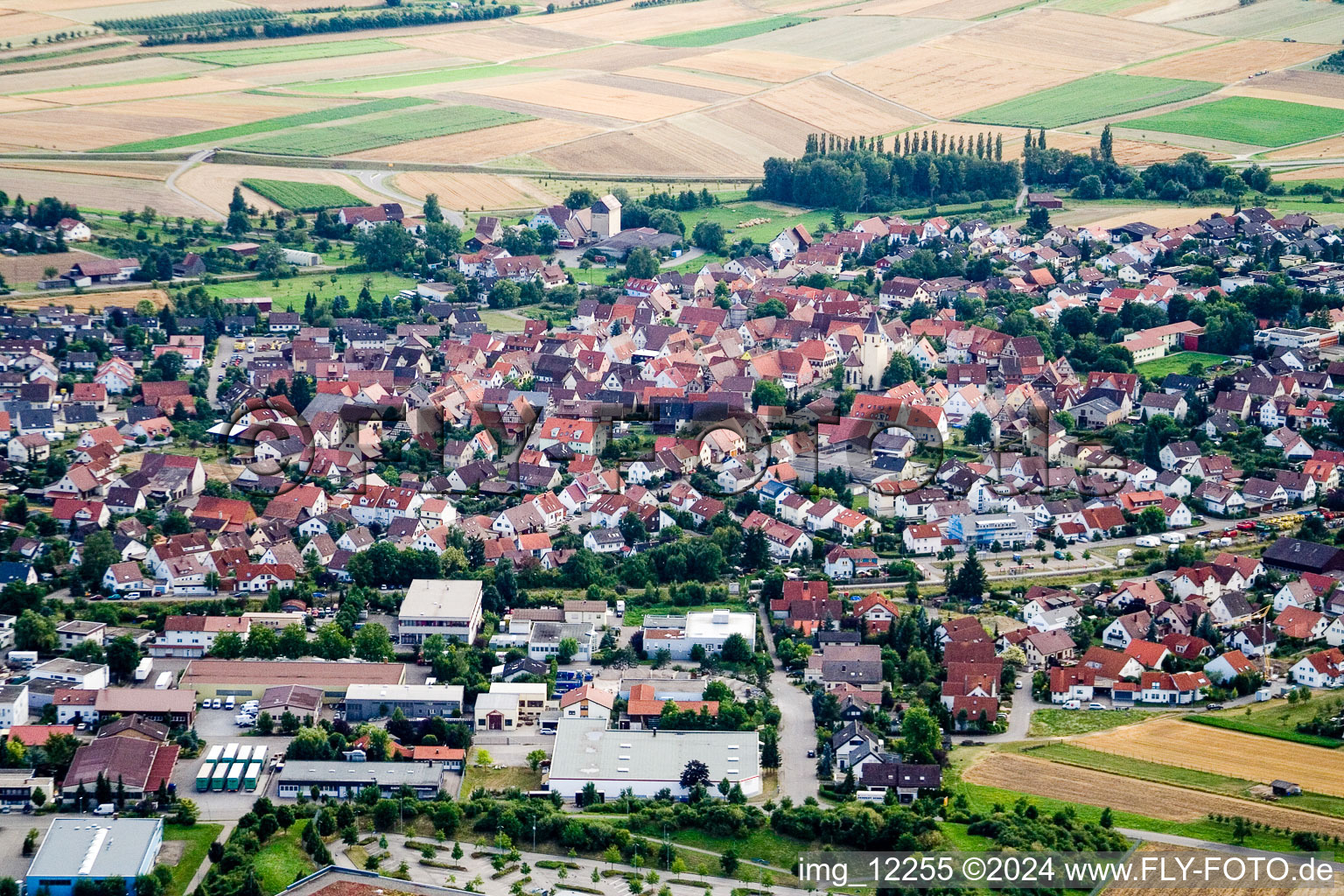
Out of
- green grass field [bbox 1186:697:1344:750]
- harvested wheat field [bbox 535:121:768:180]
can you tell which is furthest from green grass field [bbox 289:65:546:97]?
green grass field [bbox 1186:697:1344:750]

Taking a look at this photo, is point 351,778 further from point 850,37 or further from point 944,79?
point 850,37

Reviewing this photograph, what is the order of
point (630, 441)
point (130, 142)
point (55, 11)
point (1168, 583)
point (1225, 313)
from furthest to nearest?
point (55, 11), point (130, 142), point (1225, 313), point (630, 441), point (1168, 583)

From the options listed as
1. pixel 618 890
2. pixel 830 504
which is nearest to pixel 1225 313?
pixel 830 504

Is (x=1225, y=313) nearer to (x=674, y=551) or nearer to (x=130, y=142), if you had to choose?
(x=674, y=551)

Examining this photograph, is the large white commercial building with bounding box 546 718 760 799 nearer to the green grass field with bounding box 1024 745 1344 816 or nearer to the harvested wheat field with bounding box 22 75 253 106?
the green grass field with bounding box 1024 745 1344 816

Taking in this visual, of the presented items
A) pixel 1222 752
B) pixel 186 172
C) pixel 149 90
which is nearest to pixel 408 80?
pixel 149 90

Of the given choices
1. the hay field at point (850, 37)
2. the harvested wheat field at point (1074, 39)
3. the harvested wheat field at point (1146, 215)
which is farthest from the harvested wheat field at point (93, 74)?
the harvested wheat field at point (1146, 215)

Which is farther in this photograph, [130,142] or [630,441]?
A: [130,142]

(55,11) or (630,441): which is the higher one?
(55,11)
